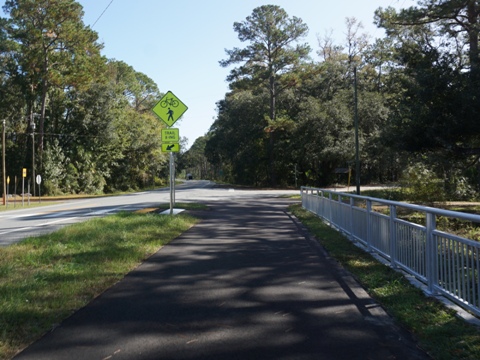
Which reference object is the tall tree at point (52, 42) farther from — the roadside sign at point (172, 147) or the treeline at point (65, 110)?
the roadside sign at point (172, 147)

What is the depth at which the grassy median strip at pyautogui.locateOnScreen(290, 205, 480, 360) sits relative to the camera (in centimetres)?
410

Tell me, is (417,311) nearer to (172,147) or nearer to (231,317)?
(231,317)

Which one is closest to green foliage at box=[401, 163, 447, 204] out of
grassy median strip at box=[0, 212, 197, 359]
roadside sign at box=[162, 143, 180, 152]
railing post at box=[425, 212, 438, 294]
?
roadside sign at box=[162, 143, 180, 152]

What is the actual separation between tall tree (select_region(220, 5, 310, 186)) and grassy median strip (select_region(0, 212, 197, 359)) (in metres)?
38.6

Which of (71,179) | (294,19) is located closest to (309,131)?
(294,19)

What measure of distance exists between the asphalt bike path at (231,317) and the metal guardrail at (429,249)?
853mm

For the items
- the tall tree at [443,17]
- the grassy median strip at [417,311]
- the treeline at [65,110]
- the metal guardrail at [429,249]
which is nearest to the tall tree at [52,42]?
the treeline at [65,110]

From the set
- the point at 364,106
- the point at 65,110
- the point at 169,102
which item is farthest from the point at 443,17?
the point at 65,110

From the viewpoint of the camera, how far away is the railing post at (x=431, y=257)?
573 cm

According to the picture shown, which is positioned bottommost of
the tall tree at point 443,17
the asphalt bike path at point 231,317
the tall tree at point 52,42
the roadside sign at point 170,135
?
the asphalt bike path at point 231,317

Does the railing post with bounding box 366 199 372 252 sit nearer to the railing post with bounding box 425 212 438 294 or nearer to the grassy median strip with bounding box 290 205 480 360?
the grassy median strip with bounding box 290 205 480 360

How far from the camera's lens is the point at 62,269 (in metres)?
7.46

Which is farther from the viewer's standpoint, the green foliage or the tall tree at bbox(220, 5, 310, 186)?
the tall tree at bbox(220, 5, 310, 186)

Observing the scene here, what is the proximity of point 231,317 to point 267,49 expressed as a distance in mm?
47585
